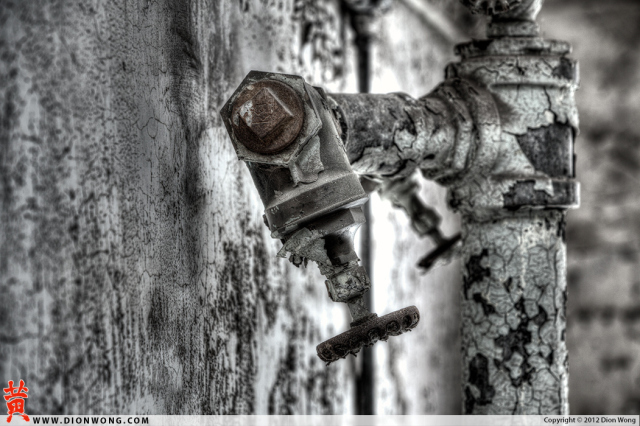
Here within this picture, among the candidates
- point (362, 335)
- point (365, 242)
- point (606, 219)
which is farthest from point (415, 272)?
point (362, 335)

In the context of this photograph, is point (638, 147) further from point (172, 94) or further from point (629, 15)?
point (172, 94)

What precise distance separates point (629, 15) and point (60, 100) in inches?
64.0

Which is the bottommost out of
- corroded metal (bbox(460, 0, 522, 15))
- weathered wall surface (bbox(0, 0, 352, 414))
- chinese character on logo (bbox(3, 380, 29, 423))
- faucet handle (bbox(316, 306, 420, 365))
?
chinese character on logo (bbox(3, 380, 29, 423))

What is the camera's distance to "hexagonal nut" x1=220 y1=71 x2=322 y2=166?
48cm

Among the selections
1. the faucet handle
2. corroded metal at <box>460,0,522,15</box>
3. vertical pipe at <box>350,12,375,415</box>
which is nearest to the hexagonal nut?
the faucet handle

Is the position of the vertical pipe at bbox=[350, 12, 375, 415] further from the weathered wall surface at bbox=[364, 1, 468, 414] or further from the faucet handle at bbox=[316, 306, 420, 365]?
the faucet handle at bbox=[316, 306, 420, 365]

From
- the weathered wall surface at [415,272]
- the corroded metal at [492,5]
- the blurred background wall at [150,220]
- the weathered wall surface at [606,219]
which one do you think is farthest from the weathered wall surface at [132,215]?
the weathered wall surface at [606,219]

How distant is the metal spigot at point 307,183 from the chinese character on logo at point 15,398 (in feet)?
0.70

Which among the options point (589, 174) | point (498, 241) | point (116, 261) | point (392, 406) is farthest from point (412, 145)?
point (589, 174)

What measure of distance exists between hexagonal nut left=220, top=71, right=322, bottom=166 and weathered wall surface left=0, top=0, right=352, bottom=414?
→ 0.08m

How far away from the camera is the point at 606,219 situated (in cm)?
166

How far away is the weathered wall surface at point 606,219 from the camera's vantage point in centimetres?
163

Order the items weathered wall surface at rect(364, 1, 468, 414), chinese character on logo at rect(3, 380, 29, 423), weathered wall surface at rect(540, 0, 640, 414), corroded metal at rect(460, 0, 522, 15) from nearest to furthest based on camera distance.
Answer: chinese character on logo at rect(3, 380, 29, 423), corroded metal at rect(460, 0, 522, 15), weathered wall surface at rect(364, 1, 468, 414), weathered wall surface at rect(540, 0, 640, 414)

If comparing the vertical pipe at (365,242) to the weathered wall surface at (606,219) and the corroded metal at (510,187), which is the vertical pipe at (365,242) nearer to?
the corroded metal at (510,187)
